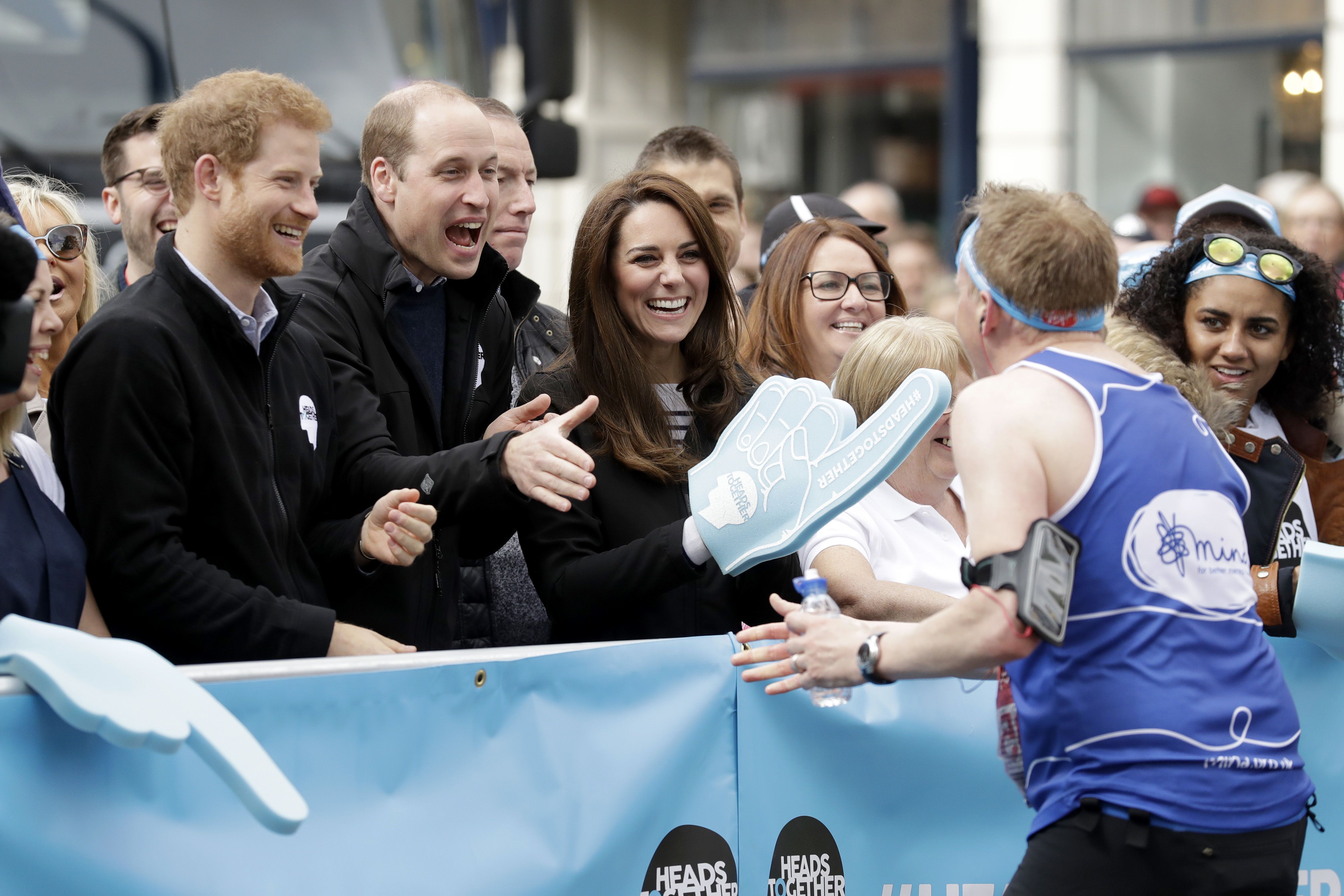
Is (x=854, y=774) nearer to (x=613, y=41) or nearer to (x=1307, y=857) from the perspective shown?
(x=1307, y=857)

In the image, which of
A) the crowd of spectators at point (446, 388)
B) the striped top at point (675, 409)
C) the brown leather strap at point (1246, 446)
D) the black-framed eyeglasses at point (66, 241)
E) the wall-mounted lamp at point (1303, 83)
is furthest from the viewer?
the wall-mounted lamp at point (1303, 83)

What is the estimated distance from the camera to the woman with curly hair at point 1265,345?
3967 mm

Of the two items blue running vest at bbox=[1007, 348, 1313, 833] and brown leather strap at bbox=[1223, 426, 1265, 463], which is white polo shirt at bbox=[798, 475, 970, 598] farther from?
blue running vest at bbox=[1007, 348, 1313, 833]

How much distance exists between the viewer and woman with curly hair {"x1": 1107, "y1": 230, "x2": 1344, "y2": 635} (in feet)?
13.0

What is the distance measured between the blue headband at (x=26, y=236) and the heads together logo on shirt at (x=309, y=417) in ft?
1.98

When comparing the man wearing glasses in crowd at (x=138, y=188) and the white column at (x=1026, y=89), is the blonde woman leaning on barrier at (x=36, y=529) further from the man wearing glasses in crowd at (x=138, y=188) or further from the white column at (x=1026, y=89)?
the white column at (x=1026, y=89)

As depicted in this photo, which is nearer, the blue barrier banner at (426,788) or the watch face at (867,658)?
the blue barrier banner at (426,788)

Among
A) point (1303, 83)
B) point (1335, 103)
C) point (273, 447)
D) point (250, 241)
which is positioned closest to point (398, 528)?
point (273, 447)

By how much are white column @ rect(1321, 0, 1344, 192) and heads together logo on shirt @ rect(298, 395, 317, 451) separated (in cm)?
850

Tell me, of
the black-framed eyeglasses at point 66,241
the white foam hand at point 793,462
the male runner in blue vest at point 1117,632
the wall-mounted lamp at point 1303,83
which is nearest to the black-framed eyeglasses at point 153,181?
the black-framed eyeglasses at point 66,241

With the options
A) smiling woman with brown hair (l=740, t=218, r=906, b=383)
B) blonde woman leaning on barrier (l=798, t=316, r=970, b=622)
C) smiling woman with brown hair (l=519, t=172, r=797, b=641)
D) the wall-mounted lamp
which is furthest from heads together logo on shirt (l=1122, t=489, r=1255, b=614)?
the wall-mounted lamp

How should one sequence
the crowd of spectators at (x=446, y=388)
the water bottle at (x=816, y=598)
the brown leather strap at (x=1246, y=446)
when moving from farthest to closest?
1. the brown leather strap at (x=1246, y=446)
2. the crowd of spectators at (x=446, y=388)
3. the water bottle at (x=816, y=598)

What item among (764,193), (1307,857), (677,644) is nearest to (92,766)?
(677,644)

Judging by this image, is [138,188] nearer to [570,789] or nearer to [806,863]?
[570,789]
